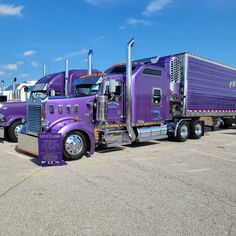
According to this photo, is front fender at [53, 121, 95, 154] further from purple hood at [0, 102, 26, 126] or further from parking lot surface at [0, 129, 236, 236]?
purple hood at [0, 102, 26, 126]

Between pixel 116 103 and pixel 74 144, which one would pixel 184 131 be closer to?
pixel 116 103

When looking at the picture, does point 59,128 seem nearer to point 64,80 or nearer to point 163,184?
point 163,184

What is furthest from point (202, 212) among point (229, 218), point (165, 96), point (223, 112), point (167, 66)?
point (223, 112)

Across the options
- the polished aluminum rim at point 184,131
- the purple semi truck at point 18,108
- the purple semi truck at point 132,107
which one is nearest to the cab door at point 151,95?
the purple semi truck at point 132,107

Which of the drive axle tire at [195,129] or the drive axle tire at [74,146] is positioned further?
the drive axle tire at [195,129]

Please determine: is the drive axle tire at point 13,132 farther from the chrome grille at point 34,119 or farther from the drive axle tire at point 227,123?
the drive axle tire at point 227,123

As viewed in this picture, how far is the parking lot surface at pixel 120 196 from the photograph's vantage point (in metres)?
3.88

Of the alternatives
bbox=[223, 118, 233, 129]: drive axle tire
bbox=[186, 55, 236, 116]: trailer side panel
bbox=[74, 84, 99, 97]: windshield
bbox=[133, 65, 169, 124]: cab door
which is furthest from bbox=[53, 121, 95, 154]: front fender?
bbox=[223, 118, 233, 129]: drive axle tire

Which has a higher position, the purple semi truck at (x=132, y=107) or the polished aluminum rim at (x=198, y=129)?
the purple semi truck at (x=132, y=107)

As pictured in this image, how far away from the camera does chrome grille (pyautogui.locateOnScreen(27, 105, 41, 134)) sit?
335 inches

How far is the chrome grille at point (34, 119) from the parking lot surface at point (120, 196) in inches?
33.7

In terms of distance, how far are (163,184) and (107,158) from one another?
296 cm

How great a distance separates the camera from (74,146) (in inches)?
328

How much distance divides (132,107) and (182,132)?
354 cm
